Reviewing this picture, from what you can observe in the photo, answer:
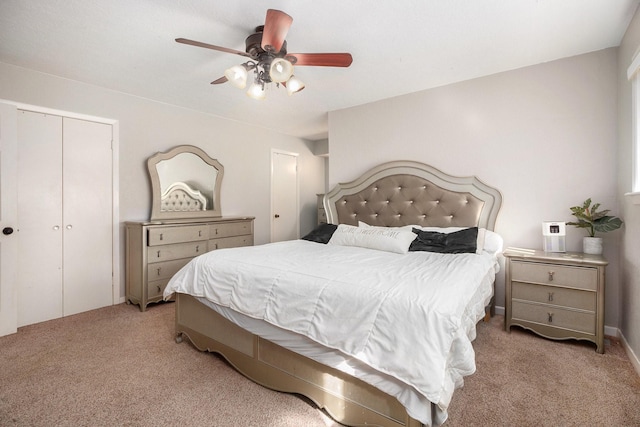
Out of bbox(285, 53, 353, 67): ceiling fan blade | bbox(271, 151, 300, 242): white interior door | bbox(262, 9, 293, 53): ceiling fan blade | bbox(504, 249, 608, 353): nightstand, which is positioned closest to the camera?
bbox(262, 9, 293, 53): ceiling fan blade

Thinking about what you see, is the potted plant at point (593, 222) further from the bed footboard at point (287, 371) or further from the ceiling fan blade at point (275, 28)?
the ceiling fan blade at point (275, 28)

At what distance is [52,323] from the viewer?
283 cm

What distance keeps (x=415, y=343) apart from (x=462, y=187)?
2316 mm

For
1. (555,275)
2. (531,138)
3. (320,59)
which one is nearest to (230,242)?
(320,59)

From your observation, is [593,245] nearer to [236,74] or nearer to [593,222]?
[593,222]

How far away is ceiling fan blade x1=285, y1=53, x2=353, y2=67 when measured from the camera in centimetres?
202

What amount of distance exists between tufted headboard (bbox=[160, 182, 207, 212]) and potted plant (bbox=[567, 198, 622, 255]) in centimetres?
409

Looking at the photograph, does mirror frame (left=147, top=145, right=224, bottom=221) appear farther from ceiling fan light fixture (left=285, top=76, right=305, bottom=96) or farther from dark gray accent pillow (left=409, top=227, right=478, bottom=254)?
dark gray accent pillow (left=409, top=227, right=478, bottom=254)

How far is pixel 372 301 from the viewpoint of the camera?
4.54 feet

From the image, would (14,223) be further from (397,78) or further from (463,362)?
(397,78)

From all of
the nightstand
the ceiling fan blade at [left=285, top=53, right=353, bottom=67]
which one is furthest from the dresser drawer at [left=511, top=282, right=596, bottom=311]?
the ceiling fan blade at [left=285, top=53, right=353, bottom=67]

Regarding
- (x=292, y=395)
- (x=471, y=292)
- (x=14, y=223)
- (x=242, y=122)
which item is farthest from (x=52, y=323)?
(x=471, y=292)

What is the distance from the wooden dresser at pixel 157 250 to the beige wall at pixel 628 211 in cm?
399

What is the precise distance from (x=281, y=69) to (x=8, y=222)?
2.81 m
